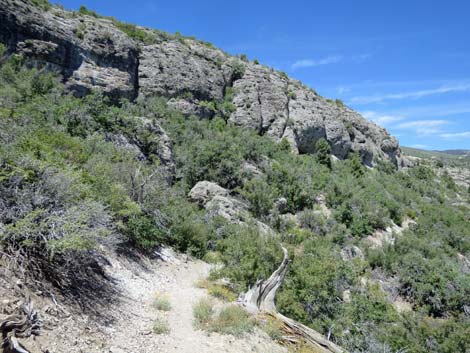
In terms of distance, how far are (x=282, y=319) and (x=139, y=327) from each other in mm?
3193

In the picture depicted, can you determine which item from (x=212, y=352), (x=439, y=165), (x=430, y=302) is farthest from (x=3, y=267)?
(x=439, y=165)

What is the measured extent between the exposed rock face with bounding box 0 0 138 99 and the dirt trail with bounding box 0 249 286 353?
637 inches

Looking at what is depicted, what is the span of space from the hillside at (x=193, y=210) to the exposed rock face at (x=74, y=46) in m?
0.12

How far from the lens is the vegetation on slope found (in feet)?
16.6

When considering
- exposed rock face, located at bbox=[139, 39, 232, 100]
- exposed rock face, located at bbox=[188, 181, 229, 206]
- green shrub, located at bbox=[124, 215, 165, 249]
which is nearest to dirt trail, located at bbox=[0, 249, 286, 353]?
green shrub, located at bbox=[124, 215, 165, 249]

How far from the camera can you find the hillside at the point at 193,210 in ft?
15.8

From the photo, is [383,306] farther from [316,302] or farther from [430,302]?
[430,302]

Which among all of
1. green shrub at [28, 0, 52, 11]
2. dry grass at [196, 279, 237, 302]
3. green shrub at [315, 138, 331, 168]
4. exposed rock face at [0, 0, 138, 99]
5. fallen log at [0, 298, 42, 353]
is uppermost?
green shrub at [28, 0, 52, 11]

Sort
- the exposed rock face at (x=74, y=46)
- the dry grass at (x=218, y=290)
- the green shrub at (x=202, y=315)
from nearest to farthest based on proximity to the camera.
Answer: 1. the green shrub at (x=202, y=315)
2. the dry grass at (x=218, y=290)
3. the exposed rock face at (x=74, y=46)

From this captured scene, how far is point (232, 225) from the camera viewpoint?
13.5m

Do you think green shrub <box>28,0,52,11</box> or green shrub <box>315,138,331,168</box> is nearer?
green shrub <box>28,0,52,11</box>

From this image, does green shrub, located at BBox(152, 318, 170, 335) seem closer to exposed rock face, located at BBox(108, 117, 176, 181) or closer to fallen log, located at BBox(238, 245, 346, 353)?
fallen log, located at BBox(238, 245, 346, 353)

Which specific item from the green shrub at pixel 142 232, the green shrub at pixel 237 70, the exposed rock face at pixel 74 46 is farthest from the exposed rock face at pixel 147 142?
the green shrub at pixel 237 70

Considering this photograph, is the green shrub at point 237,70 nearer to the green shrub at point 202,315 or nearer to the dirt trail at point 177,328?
the dirt trail at point 177,328
